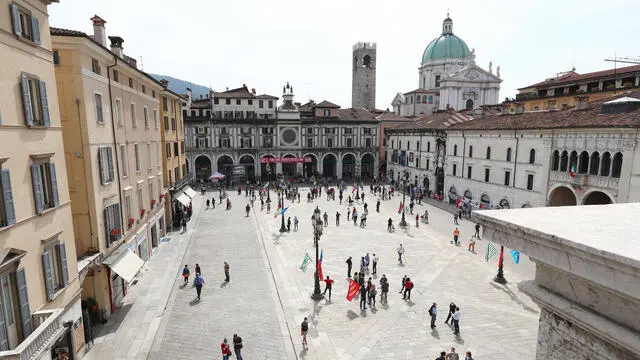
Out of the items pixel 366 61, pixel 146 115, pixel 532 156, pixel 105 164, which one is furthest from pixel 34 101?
pixel 366 61

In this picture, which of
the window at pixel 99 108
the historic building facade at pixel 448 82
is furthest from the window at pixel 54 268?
the historic building facade at pixel 448 82

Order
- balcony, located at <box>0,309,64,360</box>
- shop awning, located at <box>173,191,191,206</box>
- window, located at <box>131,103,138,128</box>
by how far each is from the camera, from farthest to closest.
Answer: shop awning, located at <box>173,191,191,206</box> → window, located at <box>131,103,138,128</box> → balcony, located at <box>0,309,64,360</box>

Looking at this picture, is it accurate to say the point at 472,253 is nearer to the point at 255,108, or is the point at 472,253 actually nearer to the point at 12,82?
the point at 12,82

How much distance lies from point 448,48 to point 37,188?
81.2 meters

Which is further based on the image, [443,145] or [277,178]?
[277,178]

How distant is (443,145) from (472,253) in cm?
2239

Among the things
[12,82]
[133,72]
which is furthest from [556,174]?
[12,82]

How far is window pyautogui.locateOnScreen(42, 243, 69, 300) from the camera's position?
1026 cm

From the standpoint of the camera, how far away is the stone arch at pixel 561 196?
28.3 m

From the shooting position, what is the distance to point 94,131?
14.4m

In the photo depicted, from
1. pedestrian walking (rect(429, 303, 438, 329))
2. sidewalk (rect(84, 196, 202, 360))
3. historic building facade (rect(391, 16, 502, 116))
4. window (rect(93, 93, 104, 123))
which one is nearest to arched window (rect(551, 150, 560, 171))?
pedestrian walking (rect(429, 303, 438, 329))

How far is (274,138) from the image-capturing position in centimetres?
5775

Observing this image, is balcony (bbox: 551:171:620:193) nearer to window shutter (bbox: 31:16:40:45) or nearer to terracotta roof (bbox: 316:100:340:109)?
window shutter (bbox: 31:16:40:45)

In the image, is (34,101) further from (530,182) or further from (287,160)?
(287,160)
